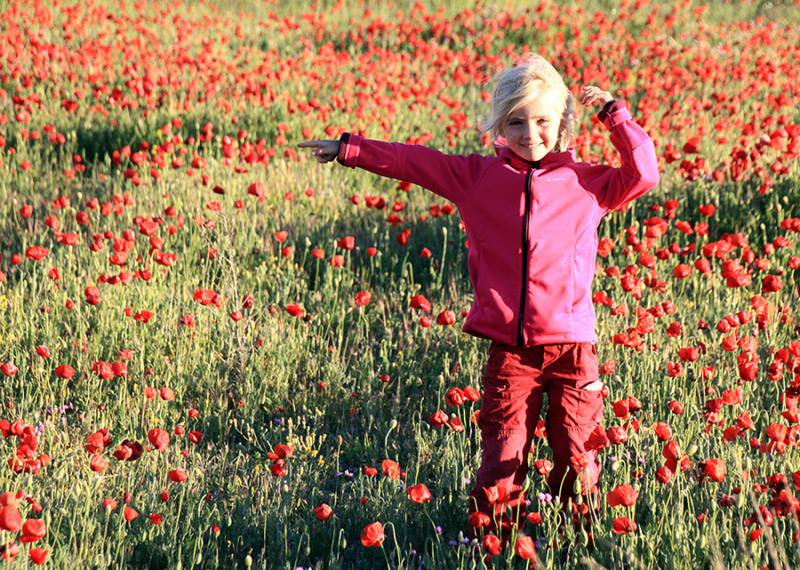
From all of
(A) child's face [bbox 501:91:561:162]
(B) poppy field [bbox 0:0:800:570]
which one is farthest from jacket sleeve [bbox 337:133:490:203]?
(B) poppy field [bbox 0:0:800:570]

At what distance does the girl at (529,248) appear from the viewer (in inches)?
89.2

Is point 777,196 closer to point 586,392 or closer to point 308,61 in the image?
point 586,392

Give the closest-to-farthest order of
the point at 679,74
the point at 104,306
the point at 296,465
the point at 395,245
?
the point at 296,465 → the point at 104,306 → the point at 395,245 → the point at 679,74

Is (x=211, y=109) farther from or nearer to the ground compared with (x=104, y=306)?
farther from the ground

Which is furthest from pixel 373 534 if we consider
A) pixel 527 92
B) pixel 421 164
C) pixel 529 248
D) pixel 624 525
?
pixel 527 92

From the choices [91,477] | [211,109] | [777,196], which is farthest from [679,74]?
[91,477]

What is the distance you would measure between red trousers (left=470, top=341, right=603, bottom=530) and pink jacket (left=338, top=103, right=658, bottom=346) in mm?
76

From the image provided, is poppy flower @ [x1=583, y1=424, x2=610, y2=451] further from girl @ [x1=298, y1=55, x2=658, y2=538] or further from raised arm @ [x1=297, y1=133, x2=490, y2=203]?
raised arm @ [x1=297, y1=133, x2=490, y2=203]

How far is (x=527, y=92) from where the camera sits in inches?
89.4

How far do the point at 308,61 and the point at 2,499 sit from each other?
703 centimetres

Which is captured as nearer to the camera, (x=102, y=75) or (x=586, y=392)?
(x=586, y=392)

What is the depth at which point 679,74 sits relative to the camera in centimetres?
679

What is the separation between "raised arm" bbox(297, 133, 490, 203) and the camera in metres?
2.37

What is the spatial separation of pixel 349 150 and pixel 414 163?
0.22 metres
